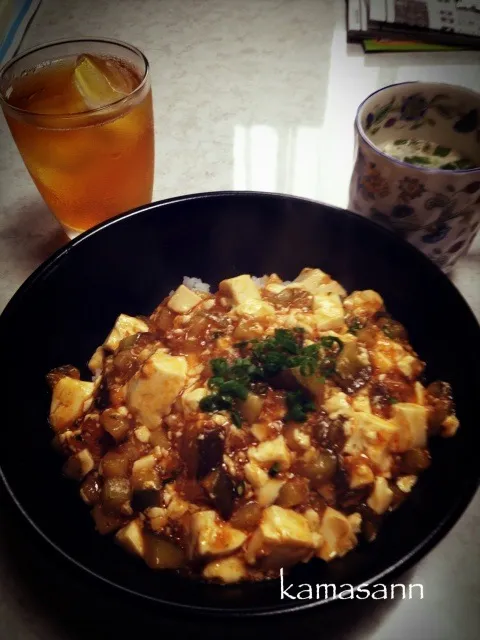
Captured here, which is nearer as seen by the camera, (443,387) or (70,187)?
(443,387)

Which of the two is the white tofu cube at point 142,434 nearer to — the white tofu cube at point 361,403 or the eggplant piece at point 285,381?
the eggplant piece at point 285,381

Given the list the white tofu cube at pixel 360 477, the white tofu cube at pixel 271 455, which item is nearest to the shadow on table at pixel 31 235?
the white tofu cube at pixel 271 455

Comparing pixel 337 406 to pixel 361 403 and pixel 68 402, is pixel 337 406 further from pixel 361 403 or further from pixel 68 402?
pixel 68 402

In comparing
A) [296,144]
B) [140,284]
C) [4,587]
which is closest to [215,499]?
[4,587]

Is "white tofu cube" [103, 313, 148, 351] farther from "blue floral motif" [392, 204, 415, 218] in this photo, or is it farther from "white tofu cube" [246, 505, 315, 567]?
"blue floral motif" [392, 204, 415, 218]

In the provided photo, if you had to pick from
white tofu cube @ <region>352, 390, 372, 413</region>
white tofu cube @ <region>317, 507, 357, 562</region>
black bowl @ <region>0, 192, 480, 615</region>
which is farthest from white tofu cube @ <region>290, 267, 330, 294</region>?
white tofu cube @ <region>317, 507, 357, 562</region>

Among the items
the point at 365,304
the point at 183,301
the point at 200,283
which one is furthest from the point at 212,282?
the point at 365,304

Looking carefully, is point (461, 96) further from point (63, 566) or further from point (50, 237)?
point (63, 566)
